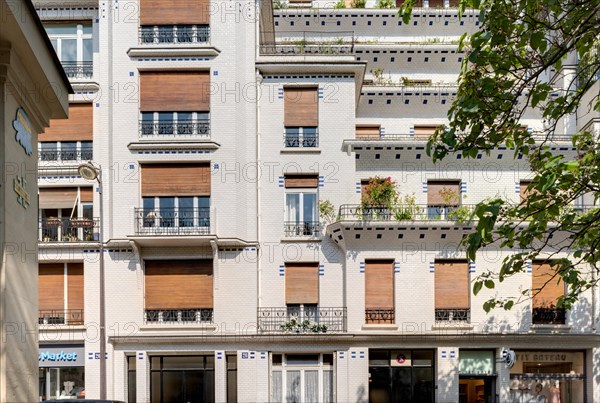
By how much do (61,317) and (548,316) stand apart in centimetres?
1796

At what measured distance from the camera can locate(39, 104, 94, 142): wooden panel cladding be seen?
26.5 m

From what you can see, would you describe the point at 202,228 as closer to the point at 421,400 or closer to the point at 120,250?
the point at 120,250

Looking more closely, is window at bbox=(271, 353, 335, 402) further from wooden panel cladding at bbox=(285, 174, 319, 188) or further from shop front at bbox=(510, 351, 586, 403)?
shop front at bbox=(510, 351, 586, 403)

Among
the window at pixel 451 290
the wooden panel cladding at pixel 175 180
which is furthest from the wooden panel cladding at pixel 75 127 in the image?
the window at pixel 451 290

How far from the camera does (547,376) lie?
2609 centimetres

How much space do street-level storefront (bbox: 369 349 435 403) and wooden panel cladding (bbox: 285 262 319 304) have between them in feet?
→ 9.99

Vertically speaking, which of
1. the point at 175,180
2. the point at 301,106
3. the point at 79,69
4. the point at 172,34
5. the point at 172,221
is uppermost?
the point at 172,34

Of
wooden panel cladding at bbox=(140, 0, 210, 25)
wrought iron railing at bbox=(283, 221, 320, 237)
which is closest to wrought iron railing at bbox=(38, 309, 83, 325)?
wrought iron railing at bbox=(283, 221, 320, 237)

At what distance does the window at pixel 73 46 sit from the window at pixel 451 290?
1538cm

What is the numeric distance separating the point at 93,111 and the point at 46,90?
18542 mm

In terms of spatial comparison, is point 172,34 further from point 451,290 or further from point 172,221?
point 451,290

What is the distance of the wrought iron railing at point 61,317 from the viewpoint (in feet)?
84.1

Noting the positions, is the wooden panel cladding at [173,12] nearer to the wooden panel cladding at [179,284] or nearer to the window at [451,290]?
the wooden panel cladding at [179,284]

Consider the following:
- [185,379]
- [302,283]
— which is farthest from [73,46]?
[185,379]
